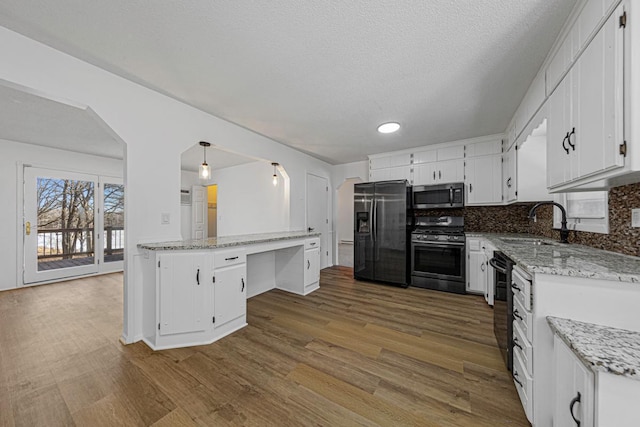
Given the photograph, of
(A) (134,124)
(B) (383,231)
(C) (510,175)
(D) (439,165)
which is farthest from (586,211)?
(A) (134,124)

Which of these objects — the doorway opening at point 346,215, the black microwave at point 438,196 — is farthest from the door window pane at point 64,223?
the doorway opening at point 346,215

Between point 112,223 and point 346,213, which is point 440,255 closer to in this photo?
point 346,213

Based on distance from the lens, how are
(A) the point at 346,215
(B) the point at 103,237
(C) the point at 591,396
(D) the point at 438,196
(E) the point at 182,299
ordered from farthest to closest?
(A) the point at 346,215 < (B) the point at 103,237 < (D) the point at 438,196 < (E) the point at 182,299 < (C) the point at 591,396

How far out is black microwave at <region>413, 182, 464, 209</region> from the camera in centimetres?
383

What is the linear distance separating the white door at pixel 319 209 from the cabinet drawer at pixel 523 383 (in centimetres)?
354

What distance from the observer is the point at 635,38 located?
965 mm

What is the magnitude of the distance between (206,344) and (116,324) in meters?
1.25

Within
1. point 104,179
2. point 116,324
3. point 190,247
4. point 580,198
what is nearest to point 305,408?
point 190,247

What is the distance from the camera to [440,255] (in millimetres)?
3744

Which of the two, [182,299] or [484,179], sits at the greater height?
[484,179]

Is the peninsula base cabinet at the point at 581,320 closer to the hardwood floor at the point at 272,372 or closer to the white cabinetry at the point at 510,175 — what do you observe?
the hardwood floor at the point at 272,372

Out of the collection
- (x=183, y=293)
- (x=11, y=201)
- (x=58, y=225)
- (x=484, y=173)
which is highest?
(x=484, y=173)

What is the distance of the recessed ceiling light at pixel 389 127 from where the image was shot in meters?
3.18

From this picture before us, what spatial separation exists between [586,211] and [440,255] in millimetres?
1977
